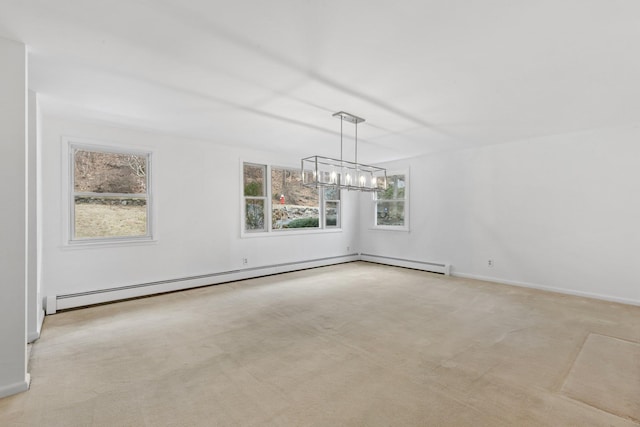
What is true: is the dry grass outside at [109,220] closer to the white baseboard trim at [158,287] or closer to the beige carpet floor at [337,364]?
the white baseboard trim at [158,287]

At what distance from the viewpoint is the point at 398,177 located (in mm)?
6922

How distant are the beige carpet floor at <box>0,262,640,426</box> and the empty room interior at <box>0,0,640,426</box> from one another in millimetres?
21

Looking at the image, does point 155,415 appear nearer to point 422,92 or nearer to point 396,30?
point 396,30

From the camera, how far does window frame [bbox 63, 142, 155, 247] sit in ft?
13.0

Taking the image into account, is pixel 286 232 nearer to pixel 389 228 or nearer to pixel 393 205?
pixel 389 228

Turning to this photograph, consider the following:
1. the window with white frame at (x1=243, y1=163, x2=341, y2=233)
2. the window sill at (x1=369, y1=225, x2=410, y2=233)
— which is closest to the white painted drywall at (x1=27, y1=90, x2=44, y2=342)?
the window with white frame at (x1=243, y1=163, x2=341, y2=233)

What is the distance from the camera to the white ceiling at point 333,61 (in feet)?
6.08

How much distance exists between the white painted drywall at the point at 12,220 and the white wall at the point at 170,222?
6.94 ft

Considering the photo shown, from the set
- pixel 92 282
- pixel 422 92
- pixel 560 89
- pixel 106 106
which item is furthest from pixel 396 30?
pixel 92 282

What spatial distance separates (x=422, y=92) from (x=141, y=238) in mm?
4355

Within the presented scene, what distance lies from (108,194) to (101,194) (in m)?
0.08

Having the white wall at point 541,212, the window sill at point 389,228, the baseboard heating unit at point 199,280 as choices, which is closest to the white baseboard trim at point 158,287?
the baseboard heating unit at point 199,280

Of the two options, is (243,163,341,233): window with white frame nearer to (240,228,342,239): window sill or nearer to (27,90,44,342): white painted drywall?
Answer: (240,228,342,239): window sill

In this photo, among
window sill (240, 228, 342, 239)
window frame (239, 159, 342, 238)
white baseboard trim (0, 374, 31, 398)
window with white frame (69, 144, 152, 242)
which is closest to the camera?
white baseboard trim (0, 374, 31, 398)
